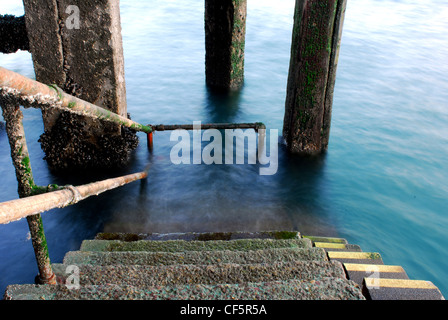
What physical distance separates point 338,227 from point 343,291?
3269mm

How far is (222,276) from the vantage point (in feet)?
6.94

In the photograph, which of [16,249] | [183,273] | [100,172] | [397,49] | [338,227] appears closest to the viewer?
[183,273]

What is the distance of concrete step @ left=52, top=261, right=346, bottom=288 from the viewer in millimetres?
2086

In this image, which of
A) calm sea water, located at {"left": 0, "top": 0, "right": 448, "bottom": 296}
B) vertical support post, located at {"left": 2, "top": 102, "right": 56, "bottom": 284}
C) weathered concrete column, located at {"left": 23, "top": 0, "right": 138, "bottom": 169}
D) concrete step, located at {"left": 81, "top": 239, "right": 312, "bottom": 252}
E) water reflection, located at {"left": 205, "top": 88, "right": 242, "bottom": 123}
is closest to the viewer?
vertical support post, located at {"left": 2, "top": 102, "right": 56, "bottom": 284}

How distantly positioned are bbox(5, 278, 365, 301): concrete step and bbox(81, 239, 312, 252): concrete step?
130 cm

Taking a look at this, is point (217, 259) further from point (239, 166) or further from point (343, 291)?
point (239, 166)

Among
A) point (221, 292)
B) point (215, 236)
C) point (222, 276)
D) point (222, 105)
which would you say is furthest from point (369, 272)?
point (222, 105)

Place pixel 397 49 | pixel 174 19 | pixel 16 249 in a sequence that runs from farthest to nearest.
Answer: pixel 174 19
pixel 397 49
pixel 16 249

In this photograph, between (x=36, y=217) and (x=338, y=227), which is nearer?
(x=36, y=217)

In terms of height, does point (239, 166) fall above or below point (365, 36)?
below

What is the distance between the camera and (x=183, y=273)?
2148 millimetres

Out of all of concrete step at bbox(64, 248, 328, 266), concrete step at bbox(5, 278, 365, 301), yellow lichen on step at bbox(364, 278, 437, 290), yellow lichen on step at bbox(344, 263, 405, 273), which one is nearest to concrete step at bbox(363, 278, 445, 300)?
yellow lichen on step at bbox(364, 278, 437, 290)

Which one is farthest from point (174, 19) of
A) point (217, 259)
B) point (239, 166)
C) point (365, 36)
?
point (217, 259)

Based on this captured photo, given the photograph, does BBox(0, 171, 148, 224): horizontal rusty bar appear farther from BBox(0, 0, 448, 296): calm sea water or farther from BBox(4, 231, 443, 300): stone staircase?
BBox(0, 0, 448, 296): calm sea water
